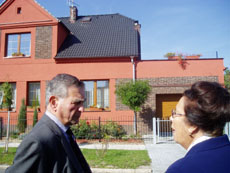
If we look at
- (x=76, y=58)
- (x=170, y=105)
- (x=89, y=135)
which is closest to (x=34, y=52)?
(x=76, y=58)

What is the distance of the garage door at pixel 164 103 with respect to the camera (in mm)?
13047

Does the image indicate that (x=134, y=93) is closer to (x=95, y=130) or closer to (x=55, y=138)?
(x=95, y=130)

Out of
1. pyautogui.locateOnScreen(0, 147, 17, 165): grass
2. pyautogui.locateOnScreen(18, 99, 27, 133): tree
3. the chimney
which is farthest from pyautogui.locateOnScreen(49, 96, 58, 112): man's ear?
the chimney

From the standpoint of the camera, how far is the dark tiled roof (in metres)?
13.9

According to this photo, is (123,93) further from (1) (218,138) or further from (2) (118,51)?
(1) (218,138)

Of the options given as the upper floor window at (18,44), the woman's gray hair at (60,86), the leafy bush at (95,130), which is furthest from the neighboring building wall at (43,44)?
the woman's gray hair at (60,86)

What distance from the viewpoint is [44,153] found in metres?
1.54

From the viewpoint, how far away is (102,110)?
13289mm

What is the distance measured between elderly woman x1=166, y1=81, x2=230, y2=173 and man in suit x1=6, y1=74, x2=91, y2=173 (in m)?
0.86

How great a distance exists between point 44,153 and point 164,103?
1218 cm

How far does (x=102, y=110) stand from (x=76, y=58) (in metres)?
4.04

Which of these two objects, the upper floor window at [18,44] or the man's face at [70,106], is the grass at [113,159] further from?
the upper floor window at [18,44]

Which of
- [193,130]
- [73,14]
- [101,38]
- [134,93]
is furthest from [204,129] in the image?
[73,14]

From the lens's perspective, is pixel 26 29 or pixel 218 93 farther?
pixel 26 29
